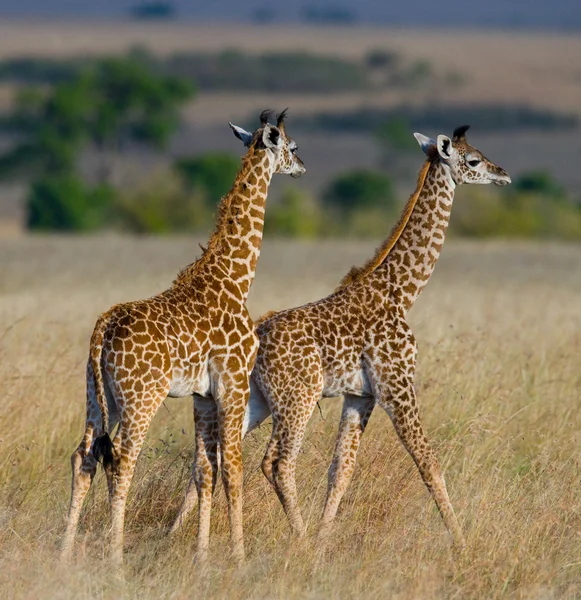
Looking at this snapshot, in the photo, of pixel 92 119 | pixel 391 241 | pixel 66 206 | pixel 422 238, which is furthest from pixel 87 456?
pixel 92 119

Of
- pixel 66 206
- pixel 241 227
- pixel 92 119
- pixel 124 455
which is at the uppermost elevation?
pixel 92 119

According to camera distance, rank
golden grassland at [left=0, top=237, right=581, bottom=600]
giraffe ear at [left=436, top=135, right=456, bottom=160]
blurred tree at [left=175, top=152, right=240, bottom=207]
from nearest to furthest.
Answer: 1. golden grassland at [left=0, top=237, right=581, bottom=600]
2. giraffe ear at [left=436, top=135, right=456, bottom=160]
3. blurred tree at [left=175, top=152, right=240, bottom=207]

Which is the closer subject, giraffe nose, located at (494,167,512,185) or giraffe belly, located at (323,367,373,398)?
giraffe belly, located at (323,367,373,398)

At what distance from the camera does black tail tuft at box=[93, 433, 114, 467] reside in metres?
6.79

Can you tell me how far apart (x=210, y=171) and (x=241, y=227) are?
6793cm

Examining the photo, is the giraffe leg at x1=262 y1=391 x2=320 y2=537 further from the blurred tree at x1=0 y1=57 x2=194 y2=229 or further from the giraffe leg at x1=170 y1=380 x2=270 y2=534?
the blurred tree at x1=0 y1=57 x2=194 y2=229

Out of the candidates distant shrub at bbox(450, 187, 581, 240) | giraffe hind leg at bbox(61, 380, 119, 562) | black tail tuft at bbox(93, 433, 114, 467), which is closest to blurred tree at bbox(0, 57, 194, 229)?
distant shrub at bbox(450, 187, 581, 240)

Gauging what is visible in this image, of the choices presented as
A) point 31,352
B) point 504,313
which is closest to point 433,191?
point 31,352

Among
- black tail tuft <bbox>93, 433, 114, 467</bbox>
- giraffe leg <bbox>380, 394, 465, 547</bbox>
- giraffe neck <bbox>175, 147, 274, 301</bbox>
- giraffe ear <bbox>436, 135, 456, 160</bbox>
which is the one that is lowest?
black tail tuft <bbox>93, 433, 114, 467</bbox>

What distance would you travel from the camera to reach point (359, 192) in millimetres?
74438

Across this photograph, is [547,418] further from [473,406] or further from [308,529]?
[308,529]

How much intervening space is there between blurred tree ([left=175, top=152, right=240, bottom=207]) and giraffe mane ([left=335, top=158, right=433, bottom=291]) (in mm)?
64356

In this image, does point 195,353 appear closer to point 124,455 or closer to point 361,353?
point 124,455

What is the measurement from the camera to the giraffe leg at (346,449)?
8164mm
